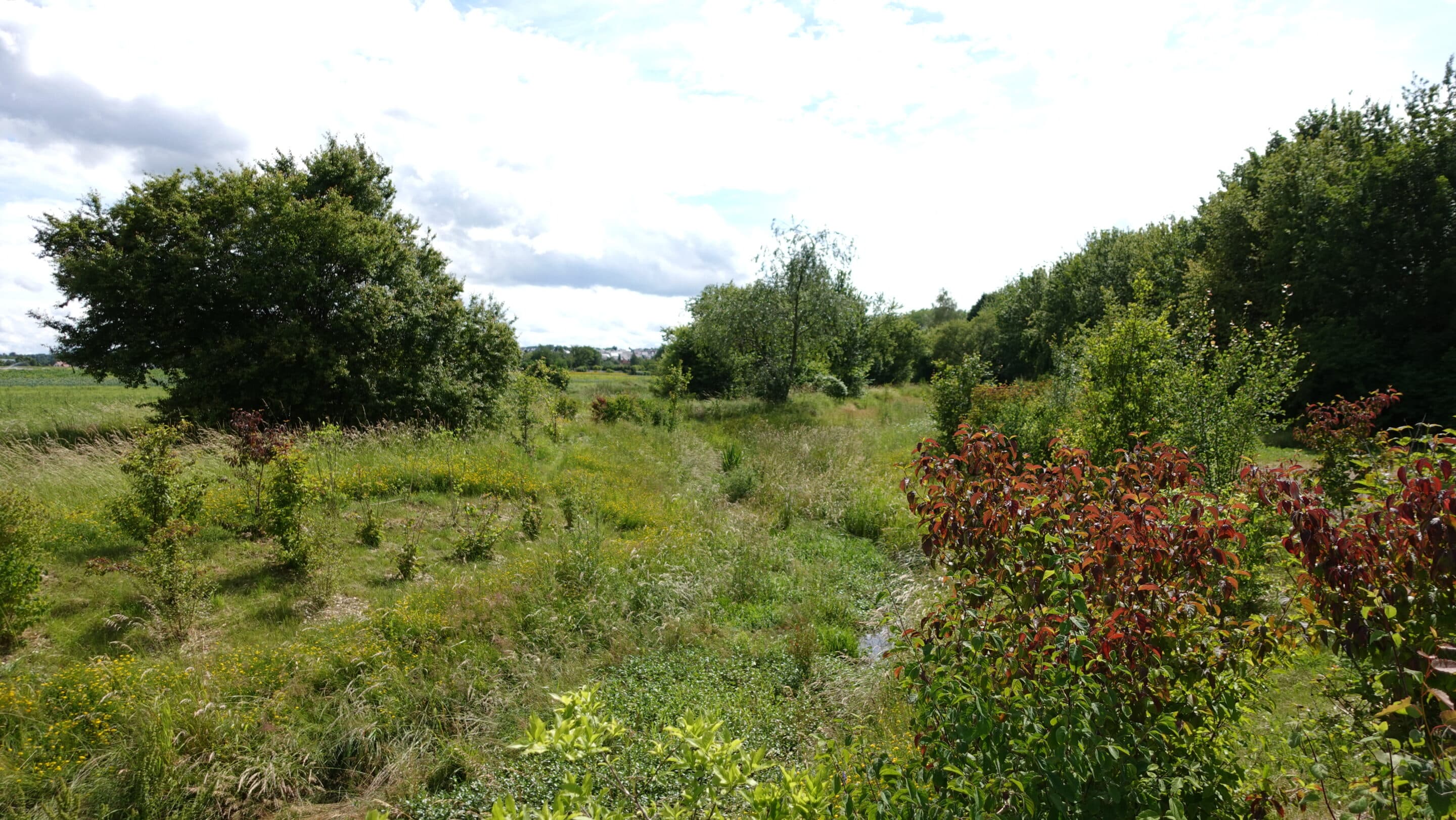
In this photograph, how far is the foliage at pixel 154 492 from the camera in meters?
6.22

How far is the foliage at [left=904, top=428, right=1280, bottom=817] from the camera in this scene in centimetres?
216

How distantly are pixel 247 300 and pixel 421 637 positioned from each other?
11113mm

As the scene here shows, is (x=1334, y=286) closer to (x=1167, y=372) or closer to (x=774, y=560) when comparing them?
(x=1167, y=372)

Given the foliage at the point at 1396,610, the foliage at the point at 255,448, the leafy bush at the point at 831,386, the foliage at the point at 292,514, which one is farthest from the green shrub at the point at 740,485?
the leafy bush at the point at 831,386

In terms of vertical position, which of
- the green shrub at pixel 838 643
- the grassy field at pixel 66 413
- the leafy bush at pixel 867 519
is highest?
the grassy field at pixel 66 413

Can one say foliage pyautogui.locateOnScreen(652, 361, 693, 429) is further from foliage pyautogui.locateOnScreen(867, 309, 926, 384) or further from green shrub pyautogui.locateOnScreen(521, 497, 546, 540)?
foliage pyautogui.locateOnScreen(867, 309, 926, 384)

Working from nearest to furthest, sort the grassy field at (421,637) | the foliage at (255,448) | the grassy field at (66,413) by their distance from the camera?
the grassy field at (421,637) → the foliage at (255,448) → the grassy field at (66,413)

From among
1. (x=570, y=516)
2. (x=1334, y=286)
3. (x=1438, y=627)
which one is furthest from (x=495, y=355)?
(x=1334, y=286)

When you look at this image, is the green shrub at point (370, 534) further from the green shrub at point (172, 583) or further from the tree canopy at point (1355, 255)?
the tree canopy at point (1355, 255)

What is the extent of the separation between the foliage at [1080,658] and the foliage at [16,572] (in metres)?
6.75

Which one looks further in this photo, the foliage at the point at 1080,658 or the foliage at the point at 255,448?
the foliage at the point at 255,448

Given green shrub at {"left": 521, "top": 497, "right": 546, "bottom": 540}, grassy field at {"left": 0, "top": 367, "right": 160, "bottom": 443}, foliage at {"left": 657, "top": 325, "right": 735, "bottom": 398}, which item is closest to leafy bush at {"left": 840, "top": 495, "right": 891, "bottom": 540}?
green shrub at {"left": 521, "top": 497, "right": 546, "bottom": 540}

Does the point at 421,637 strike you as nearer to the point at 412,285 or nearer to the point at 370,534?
the point at 370,534

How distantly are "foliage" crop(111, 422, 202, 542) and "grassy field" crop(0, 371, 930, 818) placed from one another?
0.51 meters
